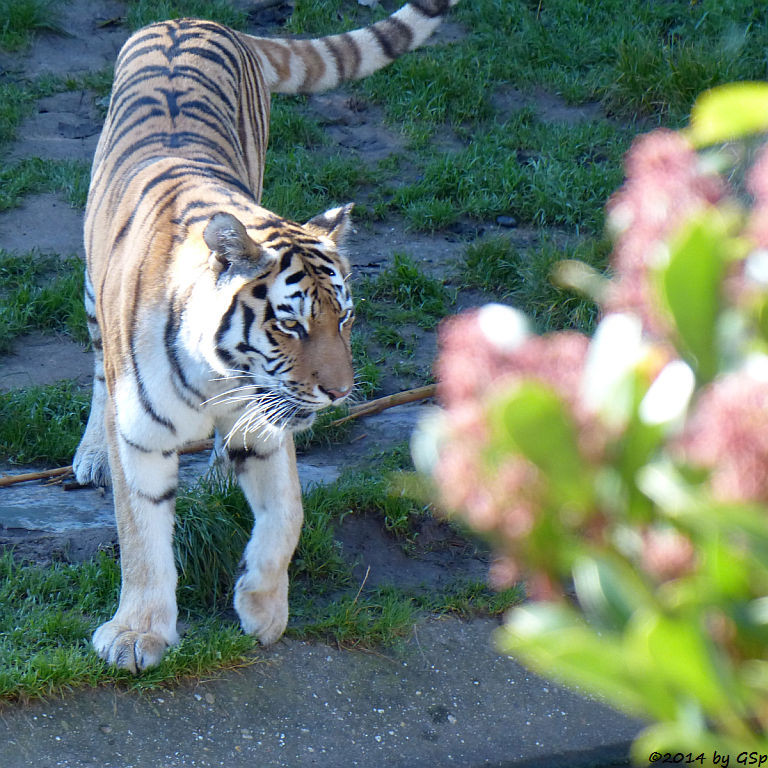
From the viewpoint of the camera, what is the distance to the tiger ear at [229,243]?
9.49 ft

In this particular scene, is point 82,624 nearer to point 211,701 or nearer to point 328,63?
point 211,701

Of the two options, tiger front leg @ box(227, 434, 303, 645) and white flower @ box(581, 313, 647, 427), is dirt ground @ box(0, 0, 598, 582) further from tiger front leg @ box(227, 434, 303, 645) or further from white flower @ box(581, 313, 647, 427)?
white flower @ box(581, 313, 647, 427)

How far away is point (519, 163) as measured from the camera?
648 cm

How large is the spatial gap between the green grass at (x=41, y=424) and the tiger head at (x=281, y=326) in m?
1.59

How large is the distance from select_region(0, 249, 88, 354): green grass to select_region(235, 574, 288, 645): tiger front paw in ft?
7.38

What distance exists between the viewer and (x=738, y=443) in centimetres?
62

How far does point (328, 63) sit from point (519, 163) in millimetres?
1764

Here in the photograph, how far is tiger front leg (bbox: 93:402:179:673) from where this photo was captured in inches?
124

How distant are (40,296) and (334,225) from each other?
240cm

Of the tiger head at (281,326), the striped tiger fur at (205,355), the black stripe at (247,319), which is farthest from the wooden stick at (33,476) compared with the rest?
the black stripe at (247,319)

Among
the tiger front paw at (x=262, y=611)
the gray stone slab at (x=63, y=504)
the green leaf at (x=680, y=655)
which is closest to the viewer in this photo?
the green leaf at (x=680, y=655)

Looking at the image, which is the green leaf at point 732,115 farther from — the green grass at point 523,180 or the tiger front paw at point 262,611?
the green grass at point 523,180

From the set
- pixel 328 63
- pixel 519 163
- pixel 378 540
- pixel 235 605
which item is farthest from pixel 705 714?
pixel 519 163

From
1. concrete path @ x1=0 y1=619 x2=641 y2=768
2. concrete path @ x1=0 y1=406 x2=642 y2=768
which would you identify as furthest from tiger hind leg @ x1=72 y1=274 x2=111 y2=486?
concrete path @ x1=0 y1=619 x2=641 y2=768
